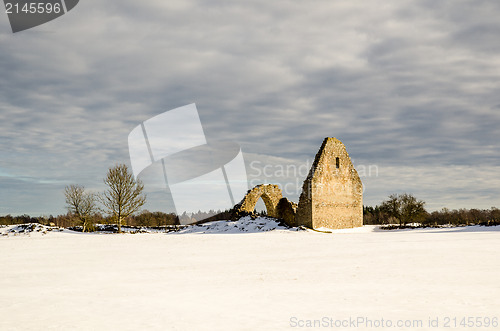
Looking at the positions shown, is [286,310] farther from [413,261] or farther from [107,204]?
[107,204]

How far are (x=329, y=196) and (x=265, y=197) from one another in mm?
7722

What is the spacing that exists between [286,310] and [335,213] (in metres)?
23.3

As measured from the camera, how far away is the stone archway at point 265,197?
108 feet

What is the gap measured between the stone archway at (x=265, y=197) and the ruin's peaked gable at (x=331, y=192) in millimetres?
5684

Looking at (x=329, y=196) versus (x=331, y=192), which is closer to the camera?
(x=329, y=196)

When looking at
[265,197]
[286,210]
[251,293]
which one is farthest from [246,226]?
[251,293]

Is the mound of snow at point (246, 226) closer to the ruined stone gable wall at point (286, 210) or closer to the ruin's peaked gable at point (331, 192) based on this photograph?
the ruin's peaked gable at point (331, 192)

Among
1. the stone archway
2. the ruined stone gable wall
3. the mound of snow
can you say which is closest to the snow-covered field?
the mound of snow

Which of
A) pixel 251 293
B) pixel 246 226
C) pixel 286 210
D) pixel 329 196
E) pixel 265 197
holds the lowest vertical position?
pixel 251 293

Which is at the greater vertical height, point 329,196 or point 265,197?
point 265,197

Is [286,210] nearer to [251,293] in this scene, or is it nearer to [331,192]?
[331,192]

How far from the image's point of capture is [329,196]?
92.5 feet

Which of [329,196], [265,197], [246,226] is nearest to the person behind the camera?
[329,196]

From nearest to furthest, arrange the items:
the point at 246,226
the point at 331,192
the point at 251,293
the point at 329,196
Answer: the point at 251,293
the point at 329,196
the point at 331,192
the point at 246,226
